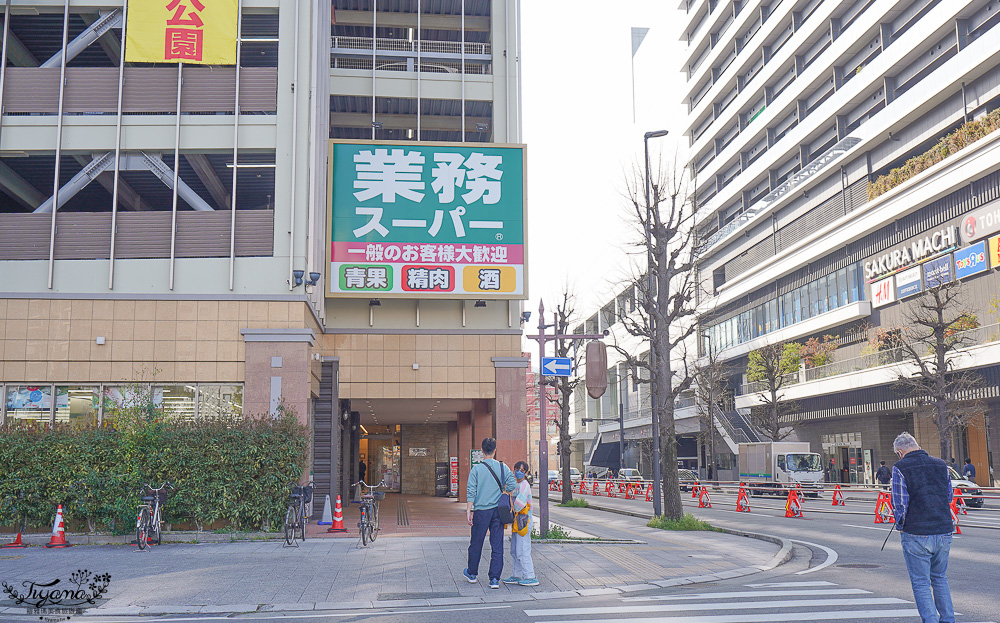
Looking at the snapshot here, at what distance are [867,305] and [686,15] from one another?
1577 inches

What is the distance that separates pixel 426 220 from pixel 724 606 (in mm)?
16281

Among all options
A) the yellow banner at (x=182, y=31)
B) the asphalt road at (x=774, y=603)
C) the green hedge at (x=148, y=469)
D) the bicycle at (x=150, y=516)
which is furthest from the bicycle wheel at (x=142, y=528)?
the yellow banner at (x=182, y=31)

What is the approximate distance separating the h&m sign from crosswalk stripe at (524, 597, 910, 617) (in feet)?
115

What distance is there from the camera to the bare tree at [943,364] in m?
33.9

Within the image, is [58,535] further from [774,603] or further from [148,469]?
[774,603]

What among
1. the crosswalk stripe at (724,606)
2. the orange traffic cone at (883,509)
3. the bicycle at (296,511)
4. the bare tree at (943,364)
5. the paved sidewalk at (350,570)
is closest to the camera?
the crosswalk stripe at (724,606)

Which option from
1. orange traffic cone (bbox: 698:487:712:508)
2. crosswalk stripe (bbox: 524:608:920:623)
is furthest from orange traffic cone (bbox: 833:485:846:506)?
crosswalk stripe (bbox: 524:608:920:623)

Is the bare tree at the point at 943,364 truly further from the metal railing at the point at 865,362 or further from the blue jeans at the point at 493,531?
the blue jeans at the point at 493,531

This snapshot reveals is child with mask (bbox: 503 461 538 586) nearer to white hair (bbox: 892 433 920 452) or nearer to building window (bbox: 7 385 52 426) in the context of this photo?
white hair (bbox: 892 433 920 452)

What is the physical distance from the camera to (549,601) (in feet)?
32.3

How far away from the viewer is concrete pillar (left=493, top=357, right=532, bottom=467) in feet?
79.7

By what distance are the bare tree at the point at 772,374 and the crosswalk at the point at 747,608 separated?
41.8 m

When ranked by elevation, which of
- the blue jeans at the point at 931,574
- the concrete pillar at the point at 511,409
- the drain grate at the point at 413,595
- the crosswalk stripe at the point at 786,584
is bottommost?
the crosswalk stripe at the point at 786,584

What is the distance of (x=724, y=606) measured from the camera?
30.3ft
